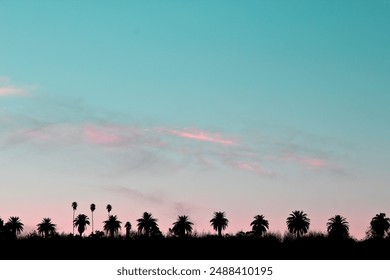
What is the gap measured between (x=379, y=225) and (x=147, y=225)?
206 feet

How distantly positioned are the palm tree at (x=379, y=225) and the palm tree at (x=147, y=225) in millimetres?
58636

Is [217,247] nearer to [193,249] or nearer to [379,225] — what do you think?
[193,249]

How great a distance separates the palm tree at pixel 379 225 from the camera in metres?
162

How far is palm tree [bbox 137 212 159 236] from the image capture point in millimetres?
180750

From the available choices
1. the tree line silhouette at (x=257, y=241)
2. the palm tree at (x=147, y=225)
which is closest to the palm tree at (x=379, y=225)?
the tree line silhouette at (x=257, y=241)

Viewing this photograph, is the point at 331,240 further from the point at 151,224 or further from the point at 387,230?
the point at 151,224

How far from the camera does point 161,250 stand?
133625 mm

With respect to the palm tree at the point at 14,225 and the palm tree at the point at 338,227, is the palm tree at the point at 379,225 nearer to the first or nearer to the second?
the palm tree at the point at 338,227

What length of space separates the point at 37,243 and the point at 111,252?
19930 mm

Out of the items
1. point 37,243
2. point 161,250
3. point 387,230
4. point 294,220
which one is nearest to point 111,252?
point 161,250

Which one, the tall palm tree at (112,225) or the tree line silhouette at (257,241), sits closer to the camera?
the tree line silhouette at (257,241)

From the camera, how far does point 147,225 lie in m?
181
